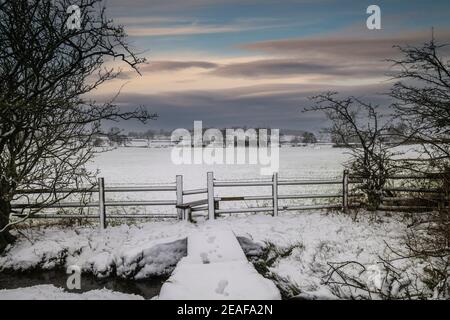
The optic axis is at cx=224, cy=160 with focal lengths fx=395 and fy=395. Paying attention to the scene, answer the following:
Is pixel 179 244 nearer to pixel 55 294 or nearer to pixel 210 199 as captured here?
pixel 210 199

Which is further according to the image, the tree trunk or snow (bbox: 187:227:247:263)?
the tree trunk

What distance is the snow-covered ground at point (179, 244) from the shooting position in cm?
825

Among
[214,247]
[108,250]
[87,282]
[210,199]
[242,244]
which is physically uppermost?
[210,199]

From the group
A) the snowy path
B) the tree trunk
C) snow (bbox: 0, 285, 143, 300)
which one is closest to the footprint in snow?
the snowy path

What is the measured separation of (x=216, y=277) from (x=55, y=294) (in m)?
3.63

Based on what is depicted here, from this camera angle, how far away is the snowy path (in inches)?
226

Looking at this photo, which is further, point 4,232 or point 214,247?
point 4,232

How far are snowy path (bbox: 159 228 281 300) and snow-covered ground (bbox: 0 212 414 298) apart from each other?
97cm

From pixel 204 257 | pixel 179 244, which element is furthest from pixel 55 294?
pixel 204 257

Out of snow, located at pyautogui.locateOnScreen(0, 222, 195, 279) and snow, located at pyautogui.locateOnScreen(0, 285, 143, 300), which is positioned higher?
snow, located at pyautogui.locateOnScreen(0, 222, 195, 279)

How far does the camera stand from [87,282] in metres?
8.62

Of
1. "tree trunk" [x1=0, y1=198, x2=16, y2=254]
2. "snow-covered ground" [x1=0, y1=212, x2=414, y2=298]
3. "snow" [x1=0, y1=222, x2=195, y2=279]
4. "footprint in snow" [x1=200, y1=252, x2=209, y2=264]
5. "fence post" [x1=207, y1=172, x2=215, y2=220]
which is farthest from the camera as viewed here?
"fence post" [x1=207, y1=172, x2=215, y2=220]

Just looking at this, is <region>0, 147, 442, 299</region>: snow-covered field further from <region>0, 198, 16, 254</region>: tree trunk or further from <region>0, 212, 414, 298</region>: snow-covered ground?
<region>0, 198, 16, 254</region>: tree trunk
